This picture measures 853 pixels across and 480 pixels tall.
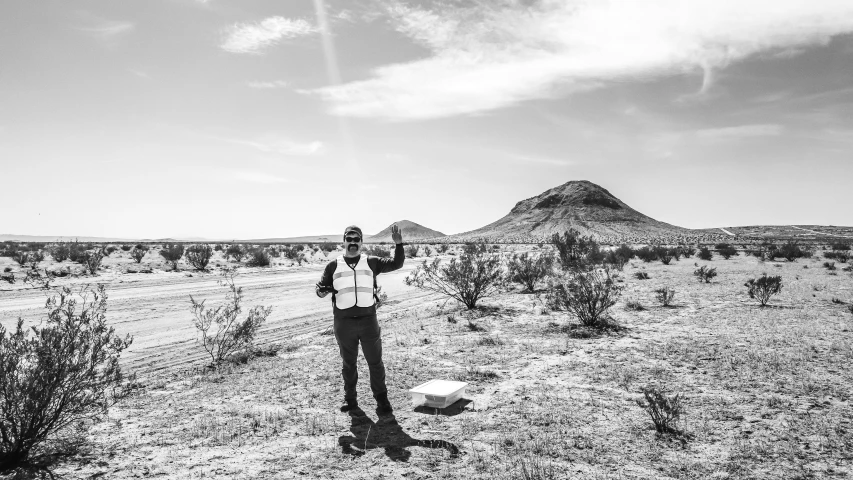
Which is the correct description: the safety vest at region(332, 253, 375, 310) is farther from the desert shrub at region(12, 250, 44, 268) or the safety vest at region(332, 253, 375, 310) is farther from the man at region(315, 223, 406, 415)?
the desert shrub at region(12, 250, 44, 268)

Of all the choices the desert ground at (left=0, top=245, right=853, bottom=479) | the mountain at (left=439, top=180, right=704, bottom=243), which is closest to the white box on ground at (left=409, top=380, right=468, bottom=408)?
the desert ground at (left=0, top=245, right=853, bottom=479)

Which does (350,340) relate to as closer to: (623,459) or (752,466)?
(623,459)

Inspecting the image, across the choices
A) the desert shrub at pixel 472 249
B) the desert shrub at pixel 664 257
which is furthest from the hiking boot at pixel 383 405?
the desert shrub at pixel 664 257

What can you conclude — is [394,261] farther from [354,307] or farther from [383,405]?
[383,405]

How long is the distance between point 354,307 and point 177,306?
38.7ft

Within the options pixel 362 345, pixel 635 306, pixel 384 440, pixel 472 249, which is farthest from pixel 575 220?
pixel 384 440

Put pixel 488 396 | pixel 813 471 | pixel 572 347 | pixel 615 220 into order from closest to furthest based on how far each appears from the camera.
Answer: pixel 813 471
pixel 488 396
pixel 572 347
pixel 615 220

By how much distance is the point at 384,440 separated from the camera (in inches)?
202

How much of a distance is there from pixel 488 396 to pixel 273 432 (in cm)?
269

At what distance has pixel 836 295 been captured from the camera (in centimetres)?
1504

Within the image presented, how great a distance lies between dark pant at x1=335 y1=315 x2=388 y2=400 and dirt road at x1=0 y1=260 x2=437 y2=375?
168 inches

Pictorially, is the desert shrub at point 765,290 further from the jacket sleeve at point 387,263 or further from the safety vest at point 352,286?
the safety vest at point 352,286

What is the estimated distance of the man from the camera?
223 inches

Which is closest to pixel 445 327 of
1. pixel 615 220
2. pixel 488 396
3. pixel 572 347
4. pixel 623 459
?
pixel 572 347
